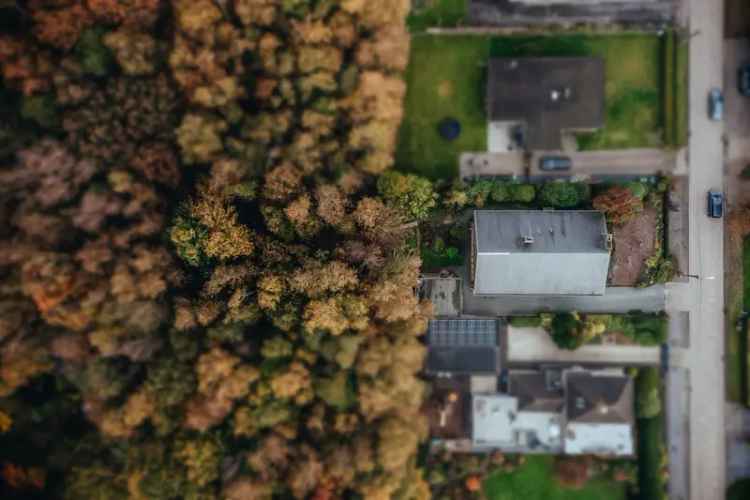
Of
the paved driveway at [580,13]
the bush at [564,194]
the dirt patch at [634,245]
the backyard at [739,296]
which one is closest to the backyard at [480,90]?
the paved driveway at [580,13]

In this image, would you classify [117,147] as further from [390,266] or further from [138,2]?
[390,266]

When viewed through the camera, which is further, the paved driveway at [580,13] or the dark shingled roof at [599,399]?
the paved driveway at [580,13]

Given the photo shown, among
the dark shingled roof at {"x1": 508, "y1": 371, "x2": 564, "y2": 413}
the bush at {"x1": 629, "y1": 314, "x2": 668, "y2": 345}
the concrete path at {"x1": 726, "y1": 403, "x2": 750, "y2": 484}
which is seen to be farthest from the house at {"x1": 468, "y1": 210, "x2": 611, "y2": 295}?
the concrete path at {"x1": 726, "y1": 403, "x2": 750, "y2": 484}

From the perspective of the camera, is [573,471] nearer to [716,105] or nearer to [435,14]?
[716,105]

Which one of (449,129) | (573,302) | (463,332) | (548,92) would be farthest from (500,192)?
(463,332)

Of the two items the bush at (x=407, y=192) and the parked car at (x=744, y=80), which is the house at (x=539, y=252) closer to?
the bush at (x=407, y=192)

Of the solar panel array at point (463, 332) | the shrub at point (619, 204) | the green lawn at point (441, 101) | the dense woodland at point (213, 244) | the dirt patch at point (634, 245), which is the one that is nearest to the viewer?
the dense woodland at point (213, 244)

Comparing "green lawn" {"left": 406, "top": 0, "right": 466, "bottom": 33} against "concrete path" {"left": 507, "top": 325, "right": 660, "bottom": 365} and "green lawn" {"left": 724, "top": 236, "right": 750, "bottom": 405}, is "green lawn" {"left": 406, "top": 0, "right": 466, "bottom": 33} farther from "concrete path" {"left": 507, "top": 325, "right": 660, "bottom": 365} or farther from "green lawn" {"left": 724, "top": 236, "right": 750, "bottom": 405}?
"green lawn" {"left": 724, "top": 236, "right": 750, "bottom": 405}

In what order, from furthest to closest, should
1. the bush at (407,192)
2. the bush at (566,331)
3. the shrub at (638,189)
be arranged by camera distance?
the bush at (566,331), the shrub at (638,189), the bush at (407,192)
